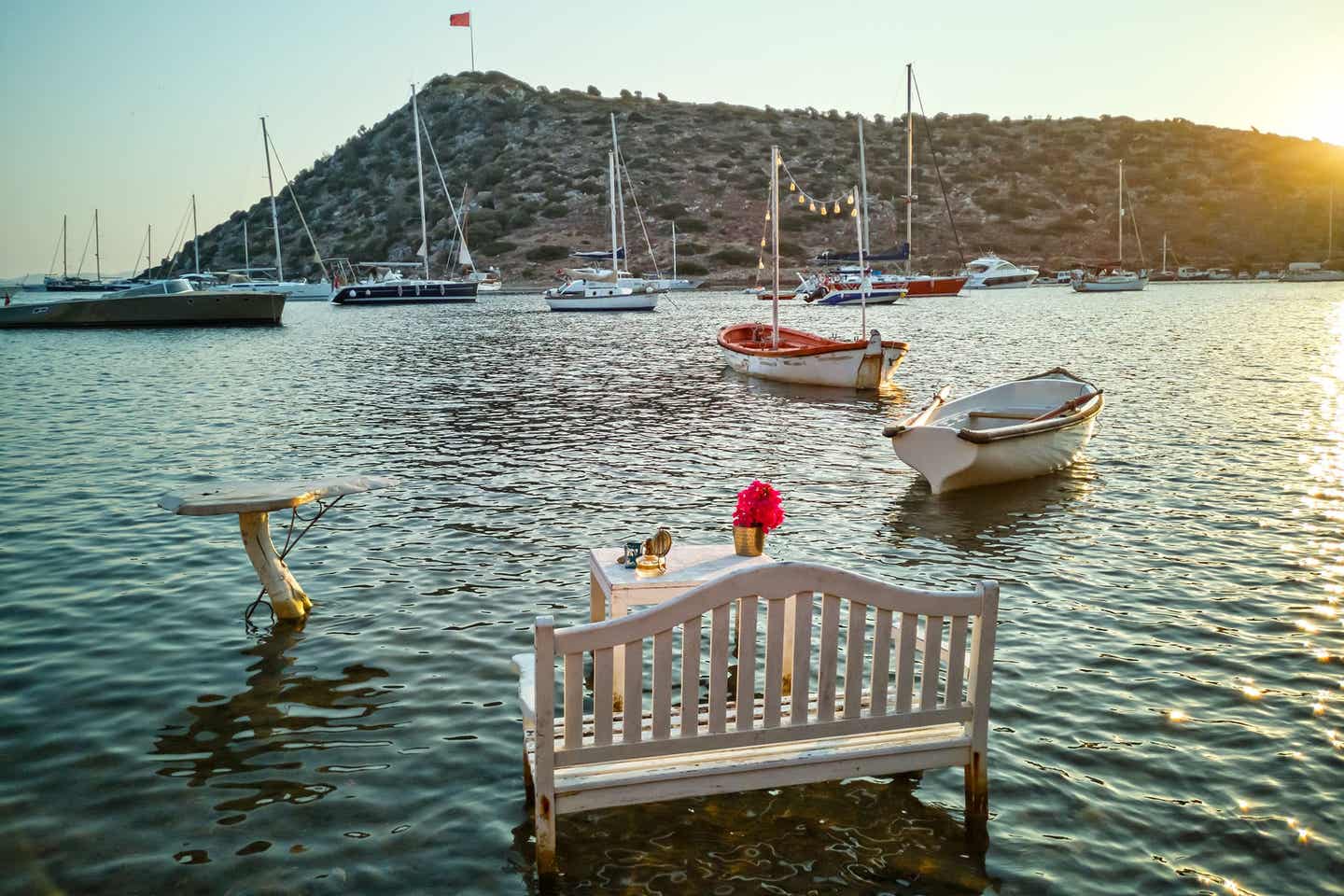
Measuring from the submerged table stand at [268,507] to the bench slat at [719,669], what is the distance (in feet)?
14.0

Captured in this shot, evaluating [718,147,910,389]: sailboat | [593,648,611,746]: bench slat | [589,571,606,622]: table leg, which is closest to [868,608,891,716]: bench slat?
[593,648,611,746]: bench slat

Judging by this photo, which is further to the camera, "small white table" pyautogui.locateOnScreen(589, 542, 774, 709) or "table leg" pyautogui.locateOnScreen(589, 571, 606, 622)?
"table leg" pyautogui.locateOnScreen(589, 571, 606, 622)

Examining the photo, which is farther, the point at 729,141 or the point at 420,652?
the point at 729,141

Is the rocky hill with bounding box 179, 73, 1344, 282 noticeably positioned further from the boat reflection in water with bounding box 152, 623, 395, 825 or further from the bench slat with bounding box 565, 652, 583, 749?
the bench slat with bounding box 565, 652, 583, 749

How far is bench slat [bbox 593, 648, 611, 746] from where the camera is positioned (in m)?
4.42

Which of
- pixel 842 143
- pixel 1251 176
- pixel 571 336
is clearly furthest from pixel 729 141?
pixel 571 336

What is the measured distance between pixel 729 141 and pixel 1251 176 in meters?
63.1

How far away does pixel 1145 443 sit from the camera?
1758 cm

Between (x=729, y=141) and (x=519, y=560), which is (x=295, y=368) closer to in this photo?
(x=519, y=560)

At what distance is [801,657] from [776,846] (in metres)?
1.20

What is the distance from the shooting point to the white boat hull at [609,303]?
6825 cm

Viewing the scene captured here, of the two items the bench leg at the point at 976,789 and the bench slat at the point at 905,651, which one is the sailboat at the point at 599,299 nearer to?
the bench leg at the point at 976,789

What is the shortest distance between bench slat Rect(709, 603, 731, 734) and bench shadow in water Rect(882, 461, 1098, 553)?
7.04 m

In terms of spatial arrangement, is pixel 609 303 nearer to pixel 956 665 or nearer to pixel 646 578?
pixel 646 578
